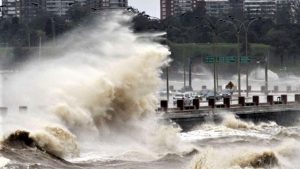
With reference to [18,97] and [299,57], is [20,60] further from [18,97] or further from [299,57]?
[299,57]

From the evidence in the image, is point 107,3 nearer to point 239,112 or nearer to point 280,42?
point 280,42

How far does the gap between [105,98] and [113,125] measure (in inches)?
45.2

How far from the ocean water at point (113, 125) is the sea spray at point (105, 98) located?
4 cm

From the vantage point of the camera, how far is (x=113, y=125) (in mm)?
39656

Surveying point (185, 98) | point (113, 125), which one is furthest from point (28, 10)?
point (113, 125)

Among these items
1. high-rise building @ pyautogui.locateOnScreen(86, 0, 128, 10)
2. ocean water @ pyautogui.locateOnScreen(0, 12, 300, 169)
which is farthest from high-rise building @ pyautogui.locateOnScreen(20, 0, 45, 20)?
ocean water @ pyautogui.locateOnScreen(0, 12, 300, 169)

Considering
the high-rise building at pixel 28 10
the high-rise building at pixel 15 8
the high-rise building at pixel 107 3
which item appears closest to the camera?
the high-rise building at pixel 107 3

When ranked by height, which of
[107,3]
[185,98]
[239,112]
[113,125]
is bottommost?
[239,112]

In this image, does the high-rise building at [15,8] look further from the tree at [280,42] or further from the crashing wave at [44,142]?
the crashing wave at [44,142]

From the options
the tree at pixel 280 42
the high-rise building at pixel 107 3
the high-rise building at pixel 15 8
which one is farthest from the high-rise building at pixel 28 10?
the tree at pixel 280 42

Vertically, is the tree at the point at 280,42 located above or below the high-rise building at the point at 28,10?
below

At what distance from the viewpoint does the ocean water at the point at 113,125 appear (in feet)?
94.8

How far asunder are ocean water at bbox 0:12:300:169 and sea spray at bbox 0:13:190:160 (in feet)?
0.14

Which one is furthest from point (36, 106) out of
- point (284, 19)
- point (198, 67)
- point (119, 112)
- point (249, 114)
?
point (284, 19)
